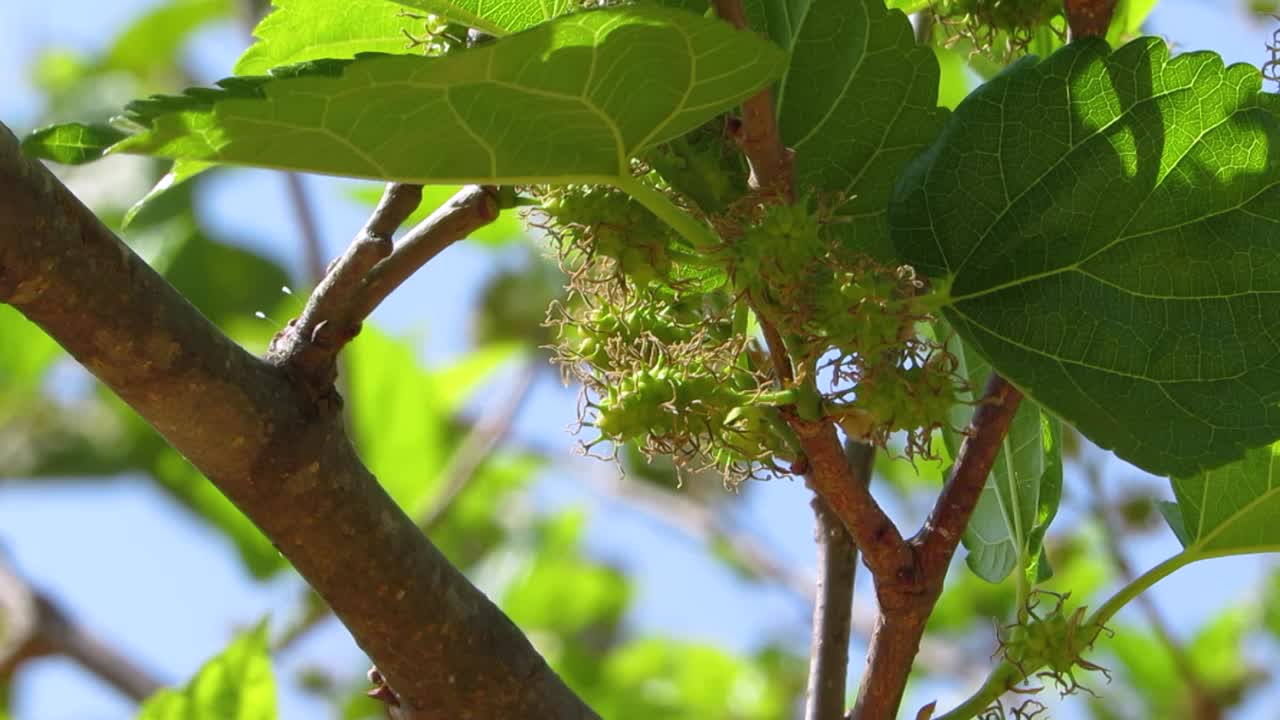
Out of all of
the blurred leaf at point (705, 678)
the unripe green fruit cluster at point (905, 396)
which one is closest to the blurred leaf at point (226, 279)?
the blurred leaf at point (705, 678)

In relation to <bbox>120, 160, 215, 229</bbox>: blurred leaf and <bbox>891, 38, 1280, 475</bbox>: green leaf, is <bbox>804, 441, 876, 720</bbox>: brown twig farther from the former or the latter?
<bbox>120, 160, 215, 229</bbox>: blurred leaf

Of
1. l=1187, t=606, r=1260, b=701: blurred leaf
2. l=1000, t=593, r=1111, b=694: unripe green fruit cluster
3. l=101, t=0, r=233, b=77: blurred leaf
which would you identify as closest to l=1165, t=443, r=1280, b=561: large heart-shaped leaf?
l=1000, t=593, r=1111, b=694: unripe green fruit cluster

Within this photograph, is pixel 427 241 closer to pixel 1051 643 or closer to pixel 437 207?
pixel 437 207

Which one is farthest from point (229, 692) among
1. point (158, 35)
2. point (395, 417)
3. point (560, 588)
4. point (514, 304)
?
point (158, 35)

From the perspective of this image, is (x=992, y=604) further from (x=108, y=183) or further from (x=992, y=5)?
(x=992, y=5)

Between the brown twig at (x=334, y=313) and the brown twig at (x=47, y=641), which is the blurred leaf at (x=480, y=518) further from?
the brown twig at (x=334, y=313)

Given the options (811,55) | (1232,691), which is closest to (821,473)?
(811,55)
